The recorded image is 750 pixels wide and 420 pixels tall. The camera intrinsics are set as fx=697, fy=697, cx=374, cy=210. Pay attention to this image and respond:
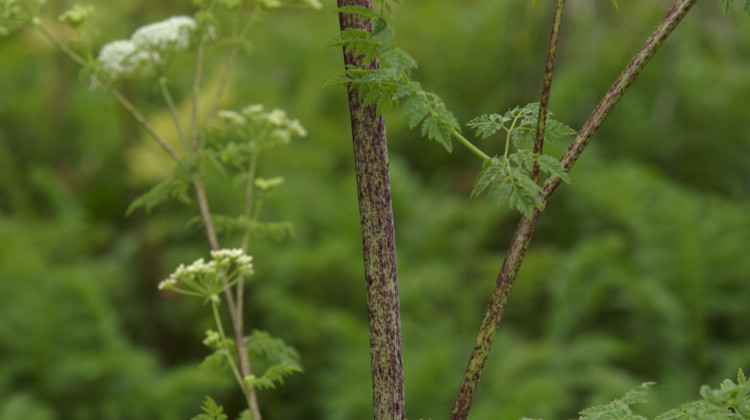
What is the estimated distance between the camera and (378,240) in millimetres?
843

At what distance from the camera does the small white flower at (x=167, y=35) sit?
141 cm

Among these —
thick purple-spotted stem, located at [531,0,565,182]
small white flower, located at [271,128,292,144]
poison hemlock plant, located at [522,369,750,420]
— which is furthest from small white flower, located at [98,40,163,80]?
poison hemlock plant, located at [522,369,750,420]

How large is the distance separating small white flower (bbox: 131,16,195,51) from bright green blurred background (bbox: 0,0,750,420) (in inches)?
98.8

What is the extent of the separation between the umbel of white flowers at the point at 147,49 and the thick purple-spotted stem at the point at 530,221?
910 millimetres

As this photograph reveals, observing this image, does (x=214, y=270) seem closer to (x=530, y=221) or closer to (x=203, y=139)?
(x=203, y=139)

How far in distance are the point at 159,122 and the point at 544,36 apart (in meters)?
3.43

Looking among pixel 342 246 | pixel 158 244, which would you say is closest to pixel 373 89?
pixel 342 246

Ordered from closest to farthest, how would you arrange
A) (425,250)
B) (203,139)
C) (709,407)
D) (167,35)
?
(709,407)
(203,139)
(167,35)
(425,250)

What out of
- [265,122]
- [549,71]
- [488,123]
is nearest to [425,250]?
[265,122]

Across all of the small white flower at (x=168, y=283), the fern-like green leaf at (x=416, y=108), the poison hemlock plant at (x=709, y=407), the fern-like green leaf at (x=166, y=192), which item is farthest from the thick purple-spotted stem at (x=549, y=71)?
the fern-like green leaf at (x=166, y=192)

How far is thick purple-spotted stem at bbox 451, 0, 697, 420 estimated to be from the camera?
776mm

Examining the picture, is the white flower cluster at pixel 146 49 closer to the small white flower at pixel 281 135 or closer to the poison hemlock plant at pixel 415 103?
the small white flower at pixel 281 135

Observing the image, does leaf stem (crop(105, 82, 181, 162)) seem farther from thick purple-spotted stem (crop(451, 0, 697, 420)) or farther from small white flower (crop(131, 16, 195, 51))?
thick purple-spotted stem (crop(451, 0, 697, 420))

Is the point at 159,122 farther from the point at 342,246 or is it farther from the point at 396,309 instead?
the point at 396,309
